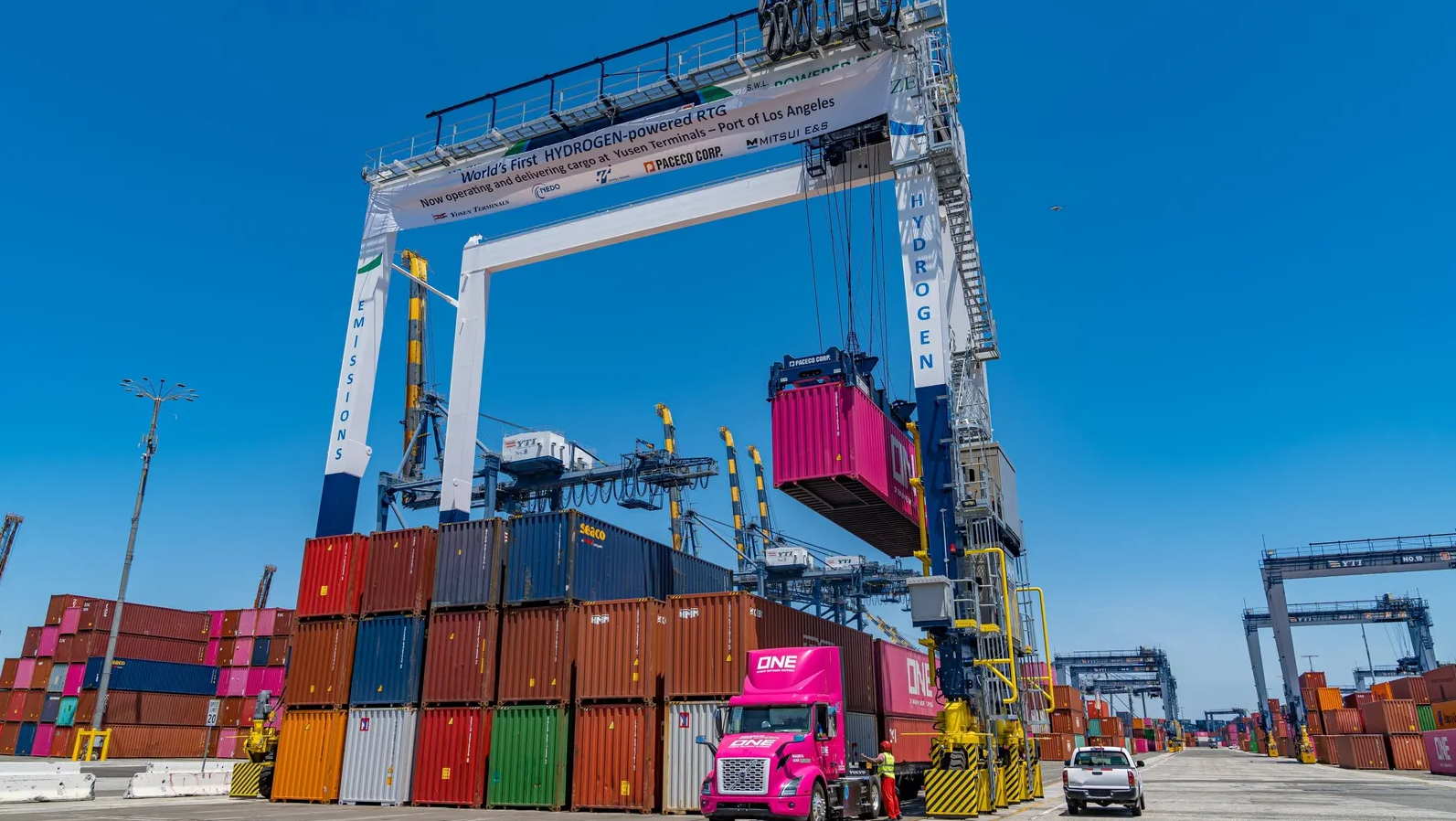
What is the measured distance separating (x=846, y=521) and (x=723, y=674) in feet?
17.6

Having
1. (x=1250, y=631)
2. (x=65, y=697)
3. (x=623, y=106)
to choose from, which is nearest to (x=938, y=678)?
(x=623, y=106)

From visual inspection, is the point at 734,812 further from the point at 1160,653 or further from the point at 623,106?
the point at 1160,653

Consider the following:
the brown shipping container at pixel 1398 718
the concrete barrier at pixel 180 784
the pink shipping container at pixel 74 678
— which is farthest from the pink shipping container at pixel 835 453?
the pink shipping container at pixel 74 678

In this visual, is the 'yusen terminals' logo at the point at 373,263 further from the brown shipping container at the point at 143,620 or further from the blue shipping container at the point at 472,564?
the brown shipping container at the point at 143,620

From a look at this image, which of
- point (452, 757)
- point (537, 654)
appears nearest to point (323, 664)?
point (452, 757)

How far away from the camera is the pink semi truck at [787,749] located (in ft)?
41.3

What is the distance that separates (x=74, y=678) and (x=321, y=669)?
37828 mm

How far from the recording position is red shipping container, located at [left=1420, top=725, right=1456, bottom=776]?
3500cm

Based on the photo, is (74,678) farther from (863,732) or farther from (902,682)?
(863,732)

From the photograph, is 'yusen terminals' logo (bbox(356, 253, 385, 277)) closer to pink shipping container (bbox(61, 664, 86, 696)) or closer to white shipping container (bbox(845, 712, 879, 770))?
white shipping container (bbox(845, 712, 879, 770))

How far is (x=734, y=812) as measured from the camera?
12680 mm

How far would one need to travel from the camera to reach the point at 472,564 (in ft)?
66.5

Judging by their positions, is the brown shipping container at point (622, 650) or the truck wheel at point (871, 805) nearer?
the truck wheel at point (871, 805)

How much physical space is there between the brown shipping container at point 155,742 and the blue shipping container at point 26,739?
7.17 metres
